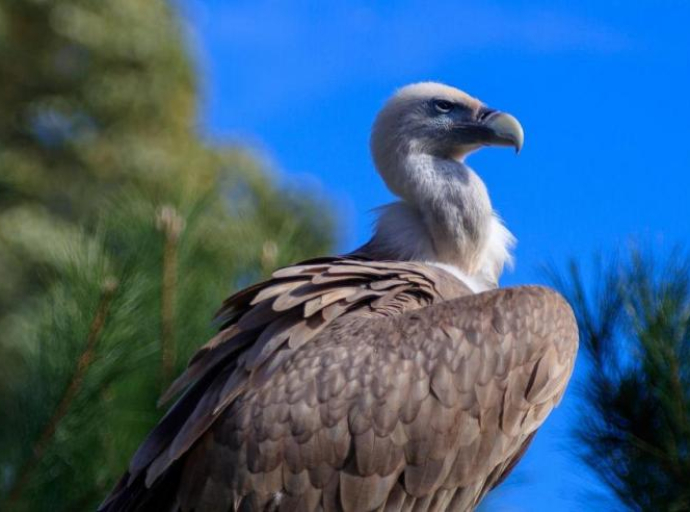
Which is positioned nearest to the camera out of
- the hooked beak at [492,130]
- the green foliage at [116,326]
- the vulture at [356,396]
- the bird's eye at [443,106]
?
the vulture at [356,396]

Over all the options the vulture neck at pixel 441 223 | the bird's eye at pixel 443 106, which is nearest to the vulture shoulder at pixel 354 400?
the vulture neck at pixel 441 223

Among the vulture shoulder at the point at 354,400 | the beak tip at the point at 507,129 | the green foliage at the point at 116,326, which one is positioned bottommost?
the vulture shoulder at the point at 354,400

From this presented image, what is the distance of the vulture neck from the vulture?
0.67 feet

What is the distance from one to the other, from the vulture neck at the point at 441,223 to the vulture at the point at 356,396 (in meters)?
0.20

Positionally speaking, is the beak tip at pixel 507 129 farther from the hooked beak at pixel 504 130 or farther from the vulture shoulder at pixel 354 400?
the vulture shoulder at pixel 354 400

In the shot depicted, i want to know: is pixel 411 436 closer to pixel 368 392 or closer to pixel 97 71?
pixel 368 392

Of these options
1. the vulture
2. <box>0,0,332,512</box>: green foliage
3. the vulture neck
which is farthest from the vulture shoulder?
<box>0,0,332,512</box>: green foliage

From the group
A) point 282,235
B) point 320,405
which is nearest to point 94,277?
point 282,235

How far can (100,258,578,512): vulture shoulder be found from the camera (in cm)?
402

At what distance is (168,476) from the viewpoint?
4.05 meters

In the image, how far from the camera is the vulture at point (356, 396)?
13.2 feet

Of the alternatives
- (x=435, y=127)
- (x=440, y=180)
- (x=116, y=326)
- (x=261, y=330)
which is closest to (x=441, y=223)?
(x=440, y=180)

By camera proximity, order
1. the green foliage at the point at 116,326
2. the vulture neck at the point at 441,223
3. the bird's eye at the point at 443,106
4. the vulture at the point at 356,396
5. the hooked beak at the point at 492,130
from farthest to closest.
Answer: the green foliage at the point at 116,326 → the bird's eye at the point at 443,106 → the hooked beak at the point at 492,130 → the vulture neck at the point at 441,223 → the vulture at the point at 356,396

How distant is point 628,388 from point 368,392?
98.2 inches
